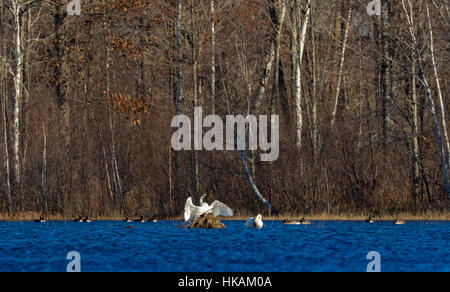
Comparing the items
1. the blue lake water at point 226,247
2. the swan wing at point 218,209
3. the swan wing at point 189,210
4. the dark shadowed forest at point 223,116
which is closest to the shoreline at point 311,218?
the dark shadowed forest at point 223,116

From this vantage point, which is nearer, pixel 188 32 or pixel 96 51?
pixel 188 32

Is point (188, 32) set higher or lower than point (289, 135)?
higher

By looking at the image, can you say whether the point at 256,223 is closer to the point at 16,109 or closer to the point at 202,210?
the point at 202,210

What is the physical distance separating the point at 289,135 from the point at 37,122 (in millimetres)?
9023

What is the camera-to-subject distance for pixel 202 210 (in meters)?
28.0

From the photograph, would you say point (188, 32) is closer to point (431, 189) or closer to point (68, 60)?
point (68, 60)

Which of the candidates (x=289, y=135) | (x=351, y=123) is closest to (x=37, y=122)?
(x=289, y=135)

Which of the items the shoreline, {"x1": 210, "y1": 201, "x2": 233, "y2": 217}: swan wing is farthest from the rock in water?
the shoreline

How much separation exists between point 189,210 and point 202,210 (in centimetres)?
38

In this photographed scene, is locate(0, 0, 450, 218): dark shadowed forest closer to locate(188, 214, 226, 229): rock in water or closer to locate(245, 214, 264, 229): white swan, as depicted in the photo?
locate(188, 214, 226, 229): rock in water

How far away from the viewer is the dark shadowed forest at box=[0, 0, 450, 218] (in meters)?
30.8

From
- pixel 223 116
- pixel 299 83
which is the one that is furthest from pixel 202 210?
pixel 299 83

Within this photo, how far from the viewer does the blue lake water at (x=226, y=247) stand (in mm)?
18906

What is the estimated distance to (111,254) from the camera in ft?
69.0
